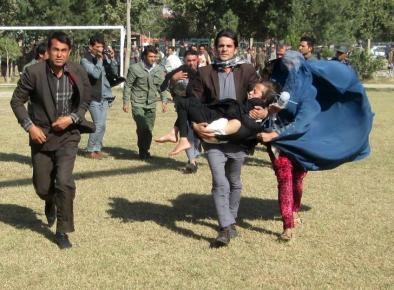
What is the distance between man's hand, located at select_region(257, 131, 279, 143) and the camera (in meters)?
5.69

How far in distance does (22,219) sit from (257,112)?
8.92 feet

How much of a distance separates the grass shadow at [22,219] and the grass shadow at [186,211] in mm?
784

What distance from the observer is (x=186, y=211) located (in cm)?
711

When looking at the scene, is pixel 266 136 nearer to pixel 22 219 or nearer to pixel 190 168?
pixel 22 219

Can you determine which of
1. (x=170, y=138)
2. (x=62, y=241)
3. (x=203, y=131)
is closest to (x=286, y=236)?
(x=203, y=131)

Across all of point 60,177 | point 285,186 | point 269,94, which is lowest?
point 285,186

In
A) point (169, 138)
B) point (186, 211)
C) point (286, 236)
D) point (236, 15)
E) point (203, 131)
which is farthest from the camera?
point (236, 15)

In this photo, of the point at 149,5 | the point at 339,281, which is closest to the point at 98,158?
the point at 339,281

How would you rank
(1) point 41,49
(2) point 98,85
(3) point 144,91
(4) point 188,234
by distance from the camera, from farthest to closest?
1. (3) point 144,91
2. (2) point 98,85
3. (1) point 41,49
4. (4) point 188,234

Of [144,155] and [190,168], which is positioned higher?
[190,168]

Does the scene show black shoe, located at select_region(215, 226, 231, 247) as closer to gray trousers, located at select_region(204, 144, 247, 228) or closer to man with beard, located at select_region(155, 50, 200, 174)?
gray trousers, located at select_region(204, 144, 247, 228)

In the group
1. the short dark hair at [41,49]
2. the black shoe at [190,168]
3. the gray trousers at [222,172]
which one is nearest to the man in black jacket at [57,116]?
the gray trousers at [222,172]

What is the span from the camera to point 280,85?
19.7ft

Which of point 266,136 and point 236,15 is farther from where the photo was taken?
point 236,15
